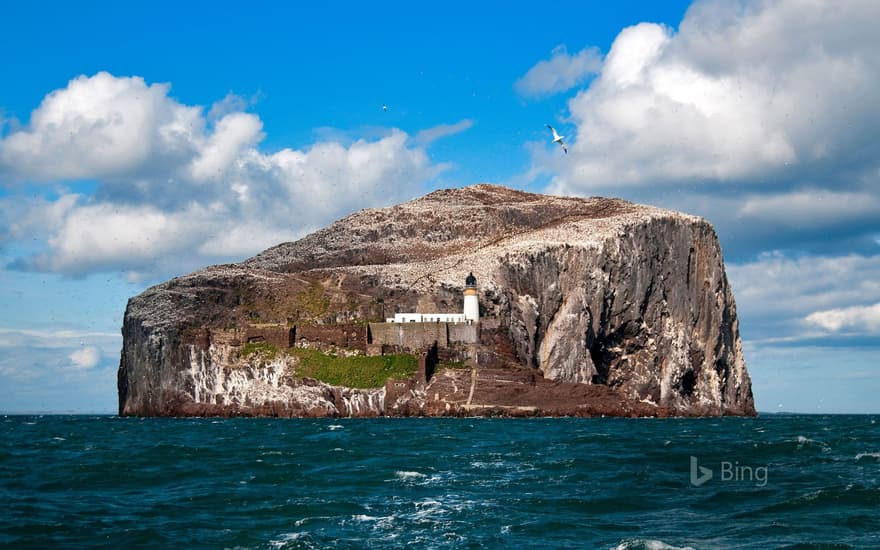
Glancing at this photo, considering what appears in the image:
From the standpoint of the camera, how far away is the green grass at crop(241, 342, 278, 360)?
4259 inches

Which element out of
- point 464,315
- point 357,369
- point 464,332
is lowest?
point 357,369

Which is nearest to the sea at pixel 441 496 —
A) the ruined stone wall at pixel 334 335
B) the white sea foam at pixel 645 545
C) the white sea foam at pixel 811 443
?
the white sea foam at pixel 645 545

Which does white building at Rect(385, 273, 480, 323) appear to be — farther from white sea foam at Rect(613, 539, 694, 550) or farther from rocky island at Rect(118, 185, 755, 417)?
white sea foam at Rect(613, 539, 694, 550)

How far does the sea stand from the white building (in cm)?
5557

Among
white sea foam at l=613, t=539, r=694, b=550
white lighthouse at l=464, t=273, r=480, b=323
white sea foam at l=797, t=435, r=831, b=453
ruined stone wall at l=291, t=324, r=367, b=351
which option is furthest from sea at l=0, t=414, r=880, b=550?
white lighthouse at l=464, t=273, r=480, b=323

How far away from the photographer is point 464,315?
109812 mm

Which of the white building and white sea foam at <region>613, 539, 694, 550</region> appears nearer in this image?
white sea foam at <region>613, 539, 694, 550</region>

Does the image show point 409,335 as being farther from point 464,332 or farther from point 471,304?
point 471,304

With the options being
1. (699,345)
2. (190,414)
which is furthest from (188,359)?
(699,345)

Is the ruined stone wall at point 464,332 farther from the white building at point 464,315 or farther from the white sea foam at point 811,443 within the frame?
the white sea foam at point 811,443

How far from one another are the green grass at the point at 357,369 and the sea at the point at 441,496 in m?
48.7

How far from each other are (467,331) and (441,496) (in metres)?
69.8

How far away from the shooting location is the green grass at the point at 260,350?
355 feet

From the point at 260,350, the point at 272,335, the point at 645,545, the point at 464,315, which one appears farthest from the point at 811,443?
the point at 272,335
